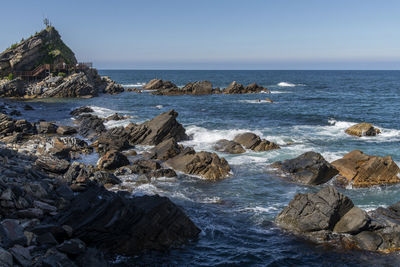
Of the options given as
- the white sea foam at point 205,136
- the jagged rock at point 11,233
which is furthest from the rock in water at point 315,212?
the white sea foam at point 205,136

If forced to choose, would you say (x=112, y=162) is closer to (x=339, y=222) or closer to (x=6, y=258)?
(x=6, y=258)

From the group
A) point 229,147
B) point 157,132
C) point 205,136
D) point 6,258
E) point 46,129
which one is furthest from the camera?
point 46,129

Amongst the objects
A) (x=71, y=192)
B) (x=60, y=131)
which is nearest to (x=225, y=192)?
(x=71, y=192)

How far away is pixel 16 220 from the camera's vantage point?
44.2 feet

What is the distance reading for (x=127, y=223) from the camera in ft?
46.6

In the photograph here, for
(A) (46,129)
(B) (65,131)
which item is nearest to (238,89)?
(B) (65,131)

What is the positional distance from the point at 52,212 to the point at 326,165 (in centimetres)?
1722

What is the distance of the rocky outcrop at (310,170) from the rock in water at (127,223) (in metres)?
10.7

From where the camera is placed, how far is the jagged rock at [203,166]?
79.9 ft

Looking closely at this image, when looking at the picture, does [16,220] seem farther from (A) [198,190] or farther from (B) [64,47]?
(B) [64,47]

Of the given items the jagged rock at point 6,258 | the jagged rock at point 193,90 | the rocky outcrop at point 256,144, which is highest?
the jagged rock at point 193,90

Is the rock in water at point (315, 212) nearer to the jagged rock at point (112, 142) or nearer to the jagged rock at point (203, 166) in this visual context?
the jagged rock at point (203, 166)

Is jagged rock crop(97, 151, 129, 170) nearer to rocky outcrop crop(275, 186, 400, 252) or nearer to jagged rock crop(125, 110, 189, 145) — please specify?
jagged rock crop(125, 110, 189, 145)

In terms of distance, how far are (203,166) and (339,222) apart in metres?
11.0
